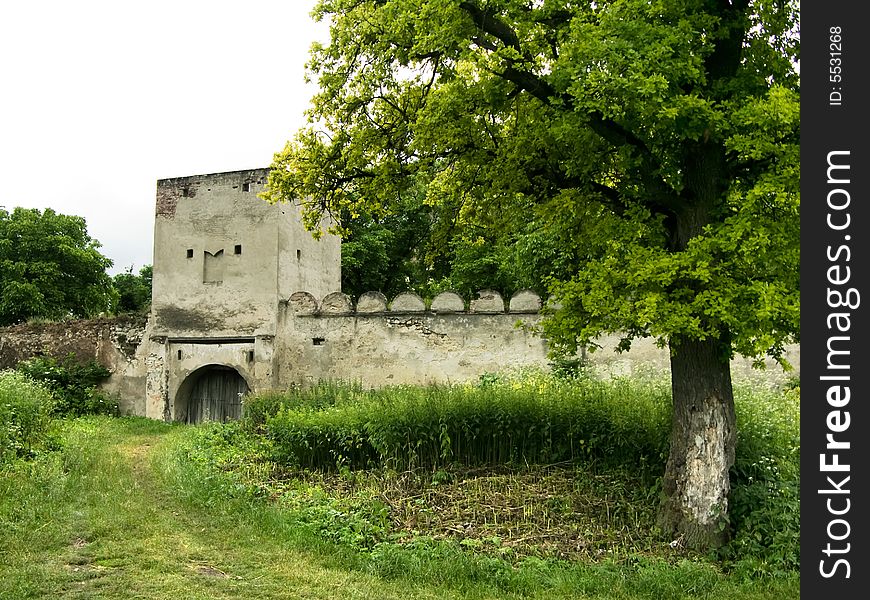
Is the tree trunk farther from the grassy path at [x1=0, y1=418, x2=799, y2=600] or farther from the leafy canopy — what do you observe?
the grassy path at [x1=0, y1=418, x2=799, y2=600]

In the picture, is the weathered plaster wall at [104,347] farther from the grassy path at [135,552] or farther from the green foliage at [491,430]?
the green foliage at [491,430]

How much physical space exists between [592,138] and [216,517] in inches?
241

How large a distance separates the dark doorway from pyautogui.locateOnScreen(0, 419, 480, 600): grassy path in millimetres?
8369

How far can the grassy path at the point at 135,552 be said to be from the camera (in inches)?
234

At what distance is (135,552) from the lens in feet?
22.5

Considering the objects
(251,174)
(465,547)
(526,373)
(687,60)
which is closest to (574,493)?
(465,547)

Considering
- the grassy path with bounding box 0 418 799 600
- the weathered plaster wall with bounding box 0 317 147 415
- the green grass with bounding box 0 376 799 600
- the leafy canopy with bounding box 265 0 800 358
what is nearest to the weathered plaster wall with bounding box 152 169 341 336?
the weathered plaster wall with bounding box 0 317 147 415

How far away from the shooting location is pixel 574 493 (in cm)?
876

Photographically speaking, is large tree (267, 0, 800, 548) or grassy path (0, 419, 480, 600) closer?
grassy path (0, 419, 480, 600)

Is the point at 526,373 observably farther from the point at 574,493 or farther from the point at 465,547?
the point at 465,547

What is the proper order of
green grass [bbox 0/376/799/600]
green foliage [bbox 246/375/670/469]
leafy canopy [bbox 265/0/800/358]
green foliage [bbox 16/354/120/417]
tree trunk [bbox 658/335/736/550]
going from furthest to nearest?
green foliage [bbox 16/354/120/417], green foliage [bbox 246/375/670/469], tree trunk [bbox 658/335/736/550], leafy canopy [bbox 265/0/800/358], green grass [bbox 0/376/799/600]

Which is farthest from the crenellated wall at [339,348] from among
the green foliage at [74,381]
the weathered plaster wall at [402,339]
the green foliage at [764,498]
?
the green foliage at [764,498]

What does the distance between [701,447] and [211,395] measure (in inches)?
546

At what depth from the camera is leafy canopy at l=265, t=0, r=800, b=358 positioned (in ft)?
21.7
